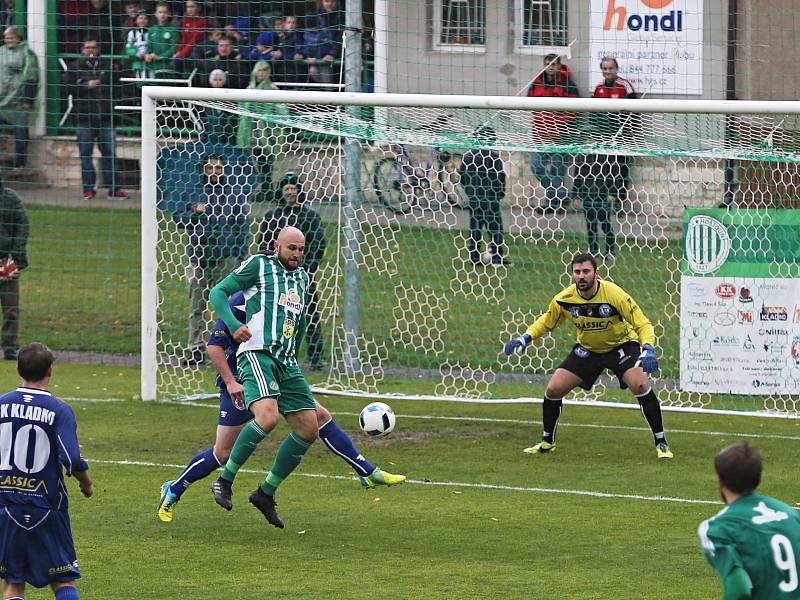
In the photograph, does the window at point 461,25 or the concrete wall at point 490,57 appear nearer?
the concrete wall at point 490,57

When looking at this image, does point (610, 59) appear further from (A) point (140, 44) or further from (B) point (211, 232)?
(A) point (140, 44)

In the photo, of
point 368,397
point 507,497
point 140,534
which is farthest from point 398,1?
point 140,534

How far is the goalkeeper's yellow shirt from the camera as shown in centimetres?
1098

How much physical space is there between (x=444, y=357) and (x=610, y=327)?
3.69 metres

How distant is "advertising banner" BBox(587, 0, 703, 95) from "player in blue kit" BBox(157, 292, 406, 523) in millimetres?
7994

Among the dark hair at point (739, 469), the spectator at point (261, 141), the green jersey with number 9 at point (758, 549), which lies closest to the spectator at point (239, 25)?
the spectator at point (261, 141)

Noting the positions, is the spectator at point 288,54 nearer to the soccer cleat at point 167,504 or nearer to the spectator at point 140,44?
the spectator at point 140,44

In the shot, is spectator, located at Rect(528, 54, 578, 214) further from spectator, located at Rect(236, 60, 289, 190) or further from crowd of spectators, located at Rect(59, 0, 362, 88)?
crowd of spectators, located at Rect(59, 0, 362, 88)

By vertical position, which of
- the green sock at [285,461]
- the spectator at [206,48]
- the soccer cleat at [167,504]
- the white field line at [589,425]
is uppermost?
the spectator at [206,48]

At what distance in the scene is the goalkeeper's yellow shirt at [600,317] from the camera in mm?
10984

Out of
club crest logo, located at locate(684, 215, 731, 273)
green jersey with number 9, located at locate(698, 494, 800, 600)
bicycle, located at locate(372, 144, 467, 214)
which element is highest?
bicycle, located at locate(372, 144, 467, 214)

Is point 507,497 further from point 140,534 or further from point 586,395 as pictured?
point 586,395

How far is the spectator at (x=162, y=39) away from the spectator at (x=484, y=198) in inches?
352

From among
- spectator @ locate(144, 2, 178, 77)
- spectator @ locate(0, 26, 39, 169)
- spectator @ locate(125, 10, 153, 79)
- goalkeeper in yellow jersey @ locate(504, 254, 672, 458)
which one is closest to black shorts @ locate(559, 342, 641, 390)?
goalkeeper in yellow jersey @ locate(504, 254, 672, 458)
